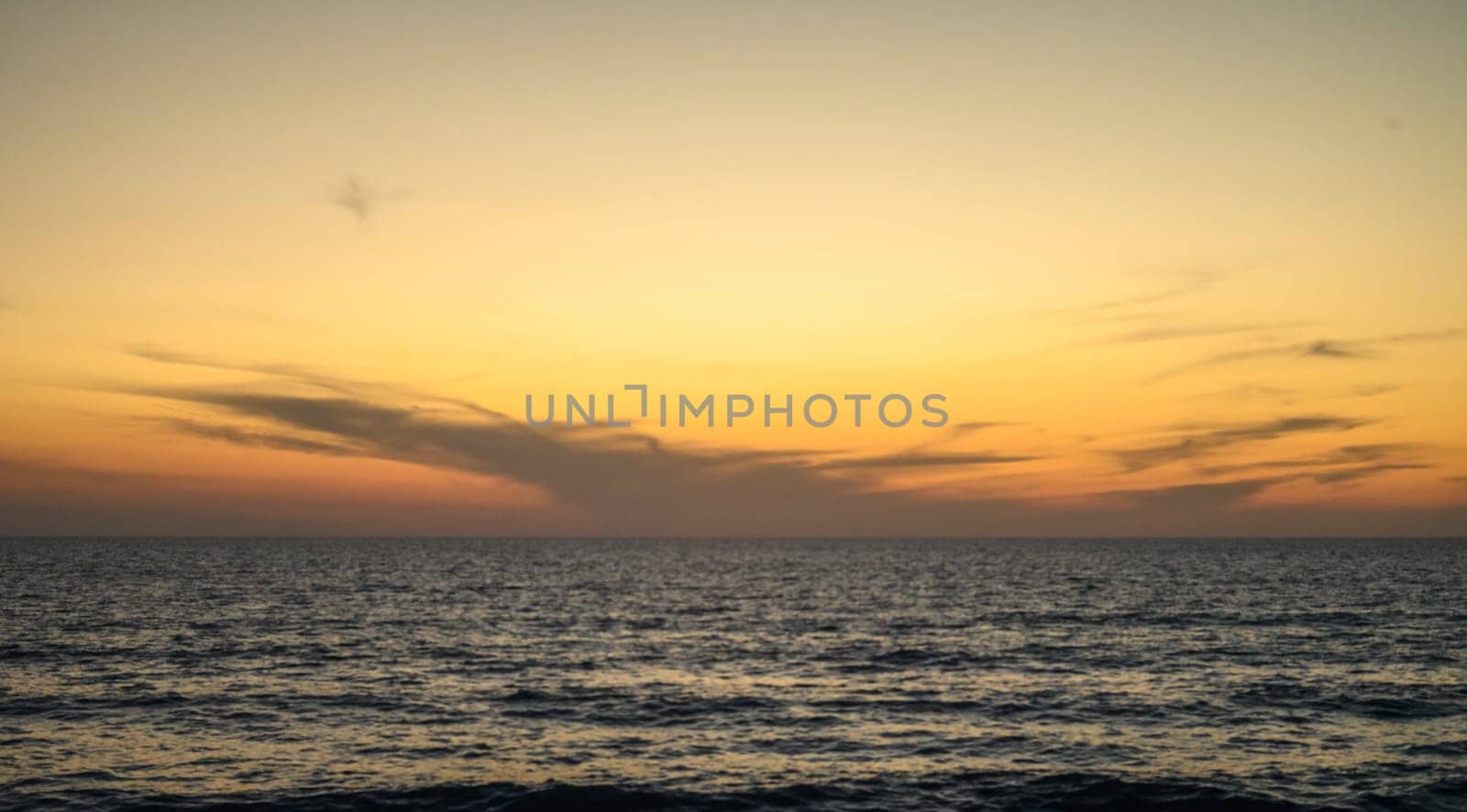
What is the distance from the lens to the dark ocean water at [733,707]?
28656 mm

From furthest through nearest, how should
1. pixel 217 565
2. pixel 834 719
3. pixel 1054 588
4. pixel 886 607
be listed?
pixel 217 565, pixel 1054 588, pixel 886 607, pixel 834 719

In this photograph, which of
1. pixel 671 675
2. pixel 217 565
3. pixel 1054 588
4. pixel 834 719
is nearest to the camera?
pixel 834 719

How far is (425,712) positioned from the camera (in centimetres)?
3853

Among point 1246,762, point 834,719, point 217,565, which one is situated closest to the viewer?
point 1246,762

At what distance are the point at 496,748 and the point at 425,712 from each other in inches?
275

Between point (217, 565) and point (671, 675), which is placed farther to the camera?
point (217, 565)

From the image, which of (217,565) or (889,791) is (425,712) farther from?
(217,565)

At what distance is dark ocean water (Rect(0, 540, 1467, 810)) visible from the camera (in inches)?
1128

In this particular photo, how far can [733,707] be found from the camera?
39.8 meters

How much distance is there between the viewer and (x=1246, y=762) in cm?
3117

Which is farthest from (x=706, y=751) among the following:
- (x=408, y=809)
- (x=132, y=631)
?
(x=132, y=631)

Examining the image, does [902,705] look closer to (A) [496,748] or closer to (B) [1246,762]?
(B) [1246,762]

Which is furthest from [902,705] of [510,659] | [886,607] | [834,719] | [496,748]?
[886,607]

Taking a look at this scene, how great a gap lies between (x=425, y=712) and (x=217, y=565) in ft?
452
